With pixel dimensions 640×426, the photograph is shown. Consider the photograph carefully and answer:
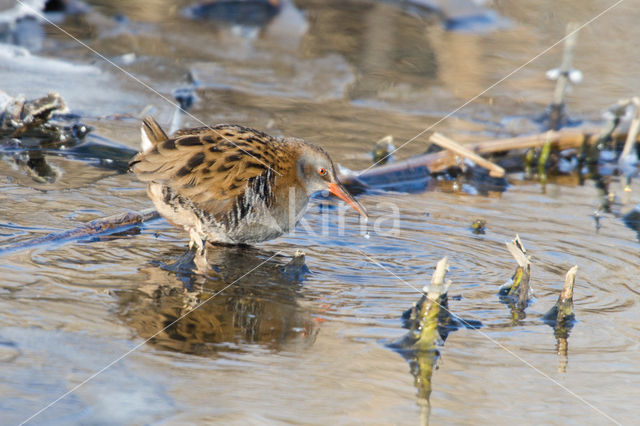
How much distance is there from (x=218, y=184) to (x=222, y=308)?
3.36 ft

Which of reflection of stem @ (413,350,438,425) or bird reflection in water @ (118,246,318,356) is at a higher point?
bird reflection in water @ (118,246,318,356)

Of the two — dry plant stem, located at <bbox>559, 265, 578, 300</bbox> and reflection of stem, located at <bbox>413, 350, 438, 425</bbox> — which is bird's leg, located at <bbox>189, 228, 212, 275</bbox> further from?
dry plant stem, located at <bbox>559, 265, 578, 300</bbox>

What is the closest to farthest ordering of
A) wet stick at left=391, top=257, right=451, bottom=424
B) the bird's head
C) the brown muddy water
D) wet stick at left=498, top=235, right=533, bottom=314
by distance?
1. the brown muddy water
2. wet stick at left=391, top=257, right=451, bottom=424
3. wet stick at left=498, top=235, right=533, bottom=314
4. the bird's head

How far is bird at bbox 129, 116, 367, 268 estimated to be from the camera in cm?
473

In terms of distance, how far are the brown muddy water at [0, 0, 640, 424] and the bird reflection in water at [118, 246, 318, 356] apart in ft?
0.04

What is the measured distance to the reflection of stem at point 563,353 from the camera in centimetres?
356

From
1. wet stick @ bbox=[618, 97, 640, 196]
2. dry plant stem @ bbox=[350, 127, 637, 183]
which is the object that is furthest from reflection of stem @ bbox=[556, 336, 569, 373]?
wet stick @ bbox=[618, 97, 640, 196]

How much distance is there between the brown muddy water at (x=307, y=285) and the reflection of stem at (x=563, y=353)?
0.03 m

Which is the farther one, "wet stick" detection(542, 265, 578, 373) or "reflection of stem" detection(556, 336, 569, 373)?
"wet stick" detection(542, 265, 578, 373)

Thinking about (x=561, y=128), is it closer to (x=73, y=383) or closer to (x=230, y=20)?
(x=230, y=20)

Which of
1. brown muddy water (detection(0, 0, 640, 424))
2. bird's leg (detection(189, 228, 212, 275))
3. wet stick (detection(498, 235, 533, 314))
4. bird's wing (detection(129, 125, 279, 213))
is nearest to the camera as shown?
brown muddy water (detection(0, 0, 640, 424))

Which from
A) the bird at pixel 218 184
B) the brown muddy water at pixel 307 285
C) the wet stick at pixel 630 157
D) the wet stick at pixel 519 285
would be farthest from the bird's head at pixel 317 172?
the wet stick at pixel 630 157

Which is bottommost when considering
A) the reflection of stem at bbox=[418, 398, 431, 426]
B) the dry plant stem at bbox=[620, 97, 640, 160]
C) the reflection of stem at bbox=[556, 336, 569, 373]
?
the reflection of stem at bbox=[418, 398, 431, 426]

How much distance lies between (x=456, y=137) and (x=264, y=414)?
5083 millimetres
